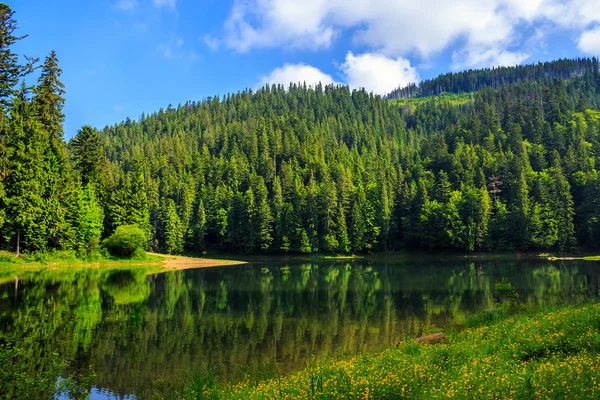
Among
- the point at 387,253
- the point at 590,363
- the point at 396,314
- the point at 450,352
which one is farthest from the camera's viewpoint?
the point at 387,253

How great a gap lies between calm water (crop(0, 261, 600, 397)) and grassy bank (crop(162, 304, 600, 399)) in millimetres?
4155

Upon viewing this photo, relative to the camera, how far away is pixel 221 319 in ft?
90.8

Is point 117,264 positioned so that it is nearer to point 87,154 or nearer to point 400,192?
point 87,154

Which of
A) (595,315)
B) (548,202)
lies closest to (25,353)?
(595,315)

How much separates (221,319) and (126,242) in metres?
51.4

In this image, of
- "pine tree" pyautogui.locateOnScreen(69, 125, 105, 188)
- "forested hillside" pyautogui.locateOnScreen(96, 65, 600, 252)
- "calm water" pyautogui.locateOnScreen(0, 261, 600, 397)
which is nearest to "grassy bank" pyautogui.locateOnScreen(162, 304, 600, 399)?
"calm water" pyautogui.locateOnScreen(0, 261, 600, 397)

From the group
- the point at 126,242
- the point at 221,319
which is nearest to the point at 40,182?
the point at 126,242

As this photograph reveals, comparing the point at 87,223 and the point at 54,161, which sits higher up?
the point at 54,161

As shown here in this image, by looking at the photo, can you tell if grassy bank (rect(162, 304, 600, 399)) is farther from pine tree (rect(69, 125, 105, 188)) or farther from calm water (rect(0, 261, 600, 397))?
pine tree (rect(69, 125, 105, 188))

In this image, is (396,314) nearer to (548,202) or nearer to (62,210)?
(62,210)

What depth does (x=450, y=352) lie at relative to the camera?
13820 millimetres

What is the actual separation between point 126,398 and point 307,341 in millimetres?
9748

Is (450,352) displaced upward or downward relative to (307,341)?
upward

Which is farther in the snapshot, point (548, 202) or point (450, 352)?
point (548, 202)
